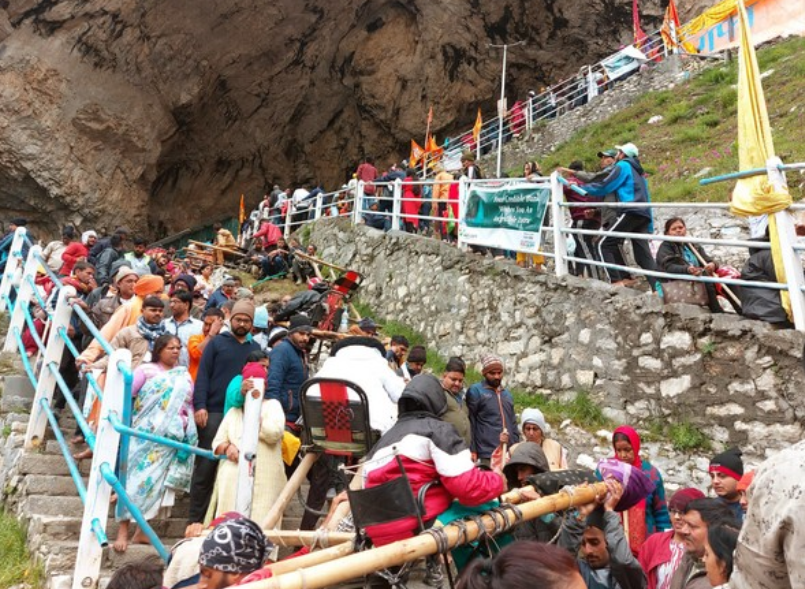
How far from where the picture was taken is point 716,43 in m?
19.1

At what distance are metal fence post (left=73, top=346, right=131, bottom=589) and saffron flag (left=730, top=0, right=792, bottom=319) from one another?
14.3 feet

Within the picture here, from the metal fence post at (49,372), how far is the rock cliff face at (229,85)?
14.7 metres

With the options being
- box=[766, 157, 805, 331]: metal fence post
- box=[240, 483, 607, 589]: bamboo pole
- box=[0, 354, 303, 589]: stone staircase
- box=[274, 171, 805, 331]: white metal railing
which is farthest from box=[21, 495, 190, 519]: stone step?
box=[766, 157, 805, 331]: metal fence post

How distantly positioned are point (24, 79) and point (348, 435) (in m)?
17.8

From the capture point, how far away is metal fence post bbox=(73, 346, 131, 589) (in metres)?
3.70

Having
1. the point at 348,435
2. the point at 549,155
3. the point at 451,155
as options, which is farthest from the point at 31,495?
the point at 451,155

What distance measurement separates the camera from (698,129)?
13.9 meters

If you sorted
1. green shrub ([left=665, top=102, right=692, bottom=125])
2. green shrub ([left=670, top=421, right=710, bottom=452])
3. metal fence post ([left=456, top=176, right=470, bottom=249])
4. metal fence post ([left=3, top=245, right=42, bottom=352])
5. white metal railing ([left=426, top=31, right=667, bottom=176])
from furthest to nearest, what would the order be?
1. white metal railing ([left=426, top=31, right=667, bottom=176])
2. green shrub ([left=665, top=102, right=692, bottom=125])
3. metal fence post ([left=456, top=176, right=470, bottom=249])
4. metal fence post ([left=3, top=245, right=42, bottom=352])
5. green shrub ([left=670, top=421, right=710, bottom=452])

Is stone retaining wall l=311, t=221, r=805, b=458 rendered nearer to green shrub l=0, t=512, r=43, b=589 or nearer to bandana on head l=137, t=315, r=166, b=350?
bandana on head l=137, t=315, r=166, b=350

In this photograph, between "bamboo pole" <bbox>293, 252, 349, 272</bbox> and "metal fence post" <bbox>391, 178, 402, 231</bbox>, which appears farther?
"bamboo pole" <bbox>293, 252, 349, 272</bbox>

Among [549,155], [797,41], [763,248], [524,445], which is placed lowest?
[524,445]

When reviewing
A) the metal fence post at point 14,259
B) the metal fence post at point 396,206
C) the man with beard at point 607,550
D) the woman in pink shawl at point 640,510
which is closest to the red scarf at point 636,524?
the woman in pink shawl at point 640,510

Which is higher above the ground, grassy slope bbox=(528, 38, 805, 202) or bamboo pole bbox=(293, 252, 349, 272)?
grassy slope bbox=(528, 38, 805, 202)

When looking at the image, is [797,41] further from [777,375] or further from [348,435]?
[348,435]
